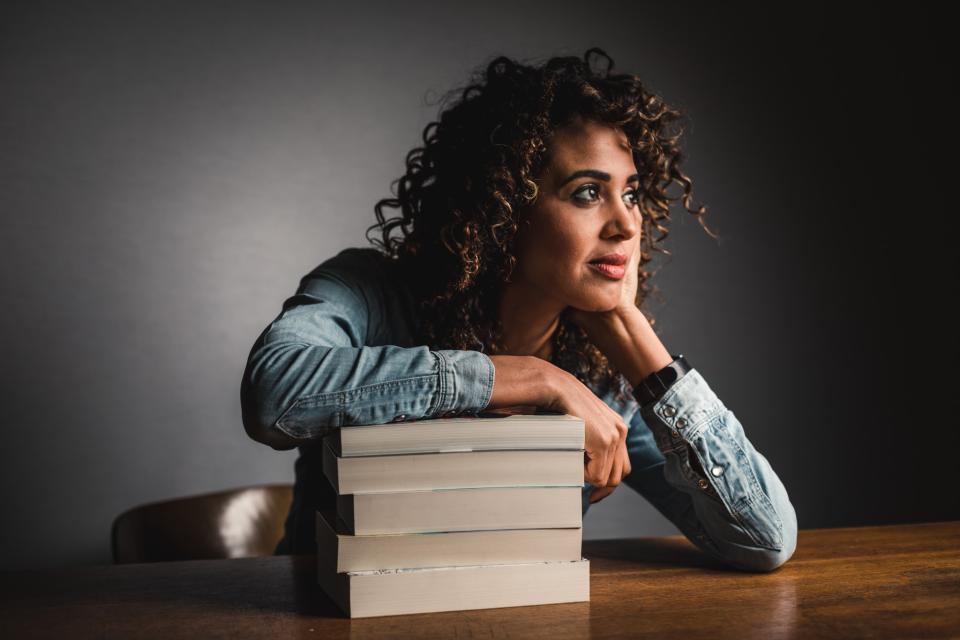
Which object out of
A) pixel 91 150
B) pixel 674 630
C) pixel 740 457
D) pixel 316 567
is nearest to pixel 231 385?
pixel 91 150

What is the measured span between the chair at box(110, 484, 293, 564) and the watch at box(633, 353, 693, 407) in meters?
0.99

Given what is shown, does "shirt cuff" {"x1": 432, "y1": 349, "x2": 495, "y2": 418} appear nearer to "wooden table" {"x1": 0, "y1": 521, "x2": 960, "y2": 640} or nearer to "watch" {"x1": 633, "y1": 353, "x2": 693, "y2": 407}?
"wooden table" {"x1": 0, "y1": 521, "x2": 960, "y2": 640}

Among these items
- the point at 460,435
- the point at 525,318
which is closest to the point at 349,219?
the point at 525,318

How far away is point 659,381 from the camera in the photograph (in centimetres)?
139

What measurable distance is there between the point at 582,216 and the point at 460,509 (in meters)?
0.60

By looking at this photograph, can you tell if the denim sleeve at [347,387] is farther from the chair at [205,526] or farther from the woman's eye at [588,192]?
the chair at [205,526]

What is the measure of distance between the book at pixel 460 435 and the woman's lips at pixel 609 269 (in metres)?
0.44

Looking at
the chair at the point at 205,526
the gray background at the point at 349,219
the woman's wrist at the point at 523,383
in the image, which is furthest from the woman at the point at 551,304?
the gray background at the point at 349,219

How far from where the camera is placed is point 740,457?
1.34 metres

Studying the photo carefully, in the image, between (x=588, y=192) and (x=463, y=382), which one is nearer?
(x=463, y=382)

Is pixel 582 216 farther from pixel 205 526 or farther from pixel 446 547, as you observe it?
pixel 205 526

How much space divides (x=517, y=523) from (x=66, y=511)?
1871 mm

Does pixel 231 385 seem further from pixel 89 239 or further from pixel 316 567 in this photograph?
pixel 316 567

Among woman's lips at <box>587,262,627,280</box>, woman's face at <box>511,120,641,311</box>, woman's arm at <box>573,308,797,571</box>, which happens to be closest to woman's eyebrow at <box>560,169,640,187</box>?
woman's face at <box>511,120,641,311</box>
